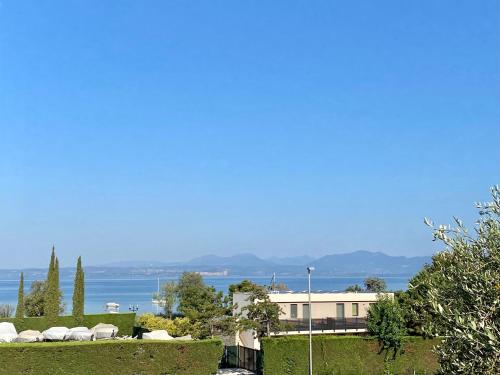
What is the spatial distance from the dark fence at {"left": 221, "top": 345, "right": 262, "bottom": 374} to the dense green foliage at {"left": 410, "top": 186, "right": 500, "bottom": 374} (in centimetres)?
2480

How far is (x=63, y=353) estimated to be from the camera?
2898 centimetres

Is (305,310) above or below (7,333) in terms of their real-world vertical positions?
above

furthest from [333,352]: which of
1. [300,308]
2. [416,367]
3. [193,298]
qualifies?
[193,298]

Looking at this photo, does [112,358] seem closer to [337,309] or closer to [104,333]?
[104,333]

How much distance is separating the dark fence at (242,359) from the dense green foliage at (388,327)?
7453 mm

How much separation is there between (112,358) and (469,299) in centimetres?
2282

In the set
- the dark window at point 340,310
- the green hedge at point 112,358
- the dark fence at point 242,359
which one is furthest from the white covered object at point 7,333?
the dark window at point 340,310

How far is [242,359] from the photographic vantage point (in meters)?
38.8

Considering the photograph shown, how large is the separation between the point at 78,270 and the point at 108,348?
1914 centimetres

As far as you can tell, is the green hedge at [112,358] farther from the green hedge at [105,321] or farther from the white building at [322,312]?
the green hedge at [105,321]

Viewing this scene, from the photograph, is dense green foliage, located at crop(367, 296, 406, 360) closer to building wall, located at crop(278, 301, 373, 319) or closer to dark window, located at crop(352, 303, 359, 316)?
building wall, located at crop(278, 301, 373, 319)

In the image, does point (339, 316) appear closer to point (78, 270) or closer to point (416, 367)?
point (416, 367)

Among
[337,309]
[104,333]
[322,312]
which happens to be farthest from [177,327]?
[337,309]

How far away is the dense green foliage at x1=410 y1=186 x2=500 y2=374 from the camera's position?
995 cm
